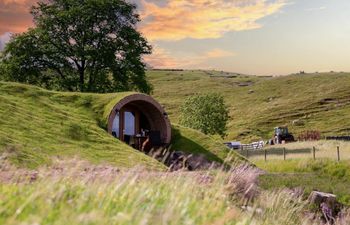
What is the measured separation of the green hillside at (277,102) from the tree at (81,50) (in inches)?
2004

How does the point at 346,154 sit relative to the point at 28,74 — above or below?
below

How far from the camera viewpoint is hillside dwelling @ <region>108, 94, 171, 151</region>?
33875 mm

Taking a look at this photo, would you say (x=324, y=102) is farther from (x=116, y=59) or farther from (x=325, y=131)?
(x=116, y=59)

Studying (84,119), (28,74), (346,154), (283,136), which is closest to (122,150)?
(84,119)

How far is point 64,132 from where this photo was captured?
26.4m

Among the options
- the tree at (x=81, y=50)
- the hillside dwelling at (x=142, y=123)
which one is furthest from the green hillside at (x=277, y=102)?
the hillside dwelling at (x=142, y=123)

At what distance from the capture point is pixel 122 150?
26.7 metres

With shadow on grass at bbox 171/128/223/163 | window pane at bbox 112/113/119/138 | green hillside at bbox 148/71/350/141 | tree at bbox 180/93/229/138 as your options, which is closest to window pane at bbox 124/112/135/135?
window pane at bbox 112/113/119/138

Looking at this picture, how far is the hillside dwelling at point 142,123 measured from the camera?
3388 centimetres

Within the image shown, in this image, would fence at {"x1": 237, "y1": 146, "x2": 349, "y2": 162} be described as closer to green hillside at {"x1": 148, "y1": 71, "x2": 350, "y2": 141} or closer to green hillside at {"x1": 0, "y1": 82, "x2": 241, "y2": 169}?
green hillside at {"x1": 0, "y1": 82, "x2": 241, "y2": 169}

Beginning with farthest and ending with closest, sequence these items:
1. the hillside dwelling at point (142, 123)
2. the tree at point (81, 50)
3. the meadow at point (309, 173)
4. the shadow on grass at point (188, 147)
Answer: the tree at point (81, 50) → the hillside dwelling at point (142, 123) → the shadow on grass at point (188, 147) → the meadow at point (309, 173)

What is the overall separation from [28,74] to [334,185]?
115ft

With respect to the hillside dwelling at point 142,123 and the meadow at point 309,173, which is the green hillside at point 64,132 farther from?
the meadow at point 309,173

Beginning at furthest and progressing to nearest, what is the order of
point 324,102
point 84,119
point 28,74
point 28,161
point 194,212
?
point 324,102, point 28,74, point 84,119, point 28,161, point 194,212
